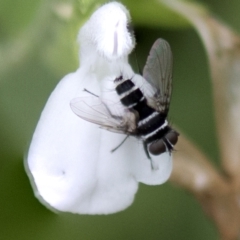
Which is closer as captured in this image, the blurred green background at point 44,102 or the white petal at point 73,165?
the white petal at point 73,165

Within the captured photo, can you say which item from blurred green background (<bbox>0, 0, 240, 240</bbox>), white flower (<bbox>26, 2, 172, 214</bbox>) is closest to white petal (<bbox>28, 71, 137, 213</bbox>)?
white flower (<bbox>26, 2, 172, 214</bbox>)

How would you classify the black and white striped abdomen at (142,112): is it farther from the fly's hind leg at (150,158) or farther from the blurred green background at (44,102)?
the blurred green background at (44,102)

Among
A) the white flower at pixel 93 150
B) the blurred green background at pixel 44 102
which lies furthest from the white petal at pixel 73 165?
the blurred green background at pixel 44 102

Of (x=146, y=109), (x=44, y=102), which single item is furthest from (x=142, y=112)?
(x=44, y=102)

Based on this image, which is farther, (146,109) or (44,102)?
(44,102)

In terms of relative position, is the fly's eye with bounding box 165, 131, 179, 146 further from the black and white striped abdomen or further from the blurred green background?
the blurred green background

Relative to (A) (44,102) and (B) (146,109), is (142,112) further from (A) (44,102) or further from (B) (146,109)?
(A) (44,102)

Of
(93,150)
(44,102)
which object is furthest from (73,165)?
(44,102)
